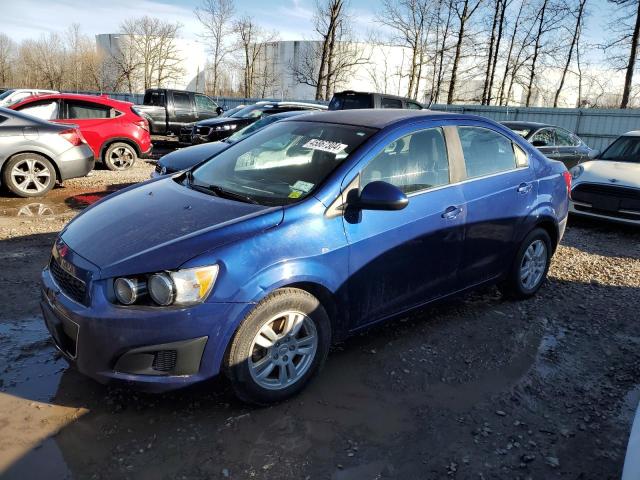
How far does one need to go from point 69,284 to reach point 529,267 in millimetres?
3766

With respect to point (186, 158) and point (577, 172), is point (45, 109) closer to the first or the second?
point (186, 158)

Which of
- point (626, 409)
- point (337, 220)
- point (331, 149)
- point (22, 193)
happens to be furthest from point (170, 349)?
point (22, 193)

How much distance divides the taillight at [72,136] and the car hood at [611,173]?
8.02m

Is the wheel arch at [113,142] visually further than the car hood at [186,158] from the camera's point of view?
Yes

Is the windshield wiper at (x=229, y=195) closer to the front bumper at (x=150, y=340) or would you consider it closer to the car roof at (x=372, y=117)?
the front bumper at (x=150, y=340)

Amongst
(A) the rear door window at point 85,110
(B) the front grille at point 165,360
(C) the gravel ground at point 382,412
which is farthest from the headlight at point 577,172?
(A) the rear door window at point 85,110

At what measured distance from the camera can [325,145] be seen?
11.6 ft

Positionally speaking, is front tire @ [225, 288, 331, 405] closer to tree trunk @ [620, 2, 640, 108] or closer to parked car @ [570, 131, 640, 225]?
parked car @ [570, 131, 640, 225]

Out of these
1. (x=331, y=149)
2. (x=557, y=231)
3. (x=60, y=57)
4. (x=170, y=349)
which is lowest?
Answer: (x=170, y=349)

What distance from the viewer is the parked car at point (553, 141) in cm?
975

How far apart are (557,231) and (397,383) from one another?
2.51 meters

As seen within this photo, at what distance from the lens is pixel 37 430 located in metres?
2.70

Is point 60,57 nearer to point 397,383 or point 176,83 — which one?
point 176,83

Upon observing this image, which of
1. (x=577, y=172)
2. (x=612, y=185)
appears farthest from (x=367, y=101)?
(x=612, y=185)
